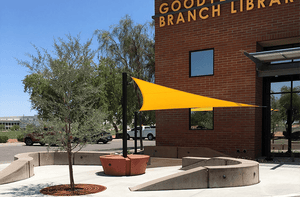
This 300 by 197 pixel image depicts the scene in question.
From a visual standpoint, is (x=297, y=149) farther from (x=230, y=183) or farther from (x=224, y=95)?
(x=230, y=183)

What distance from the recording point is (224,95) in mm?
15805

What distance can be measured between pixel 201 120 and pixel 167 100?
13.3 ft

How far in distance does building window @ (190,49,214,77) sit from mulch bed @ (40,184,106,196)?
9576 millimetres

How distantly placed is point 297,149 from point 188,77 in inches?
253

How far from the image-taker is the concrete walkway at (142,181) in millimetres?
7814

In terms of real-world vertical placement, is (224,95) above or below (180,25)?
below

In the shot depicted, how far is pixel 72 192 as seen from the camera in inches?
319

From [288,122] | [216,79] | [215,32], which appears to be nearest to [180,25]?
[215,32]

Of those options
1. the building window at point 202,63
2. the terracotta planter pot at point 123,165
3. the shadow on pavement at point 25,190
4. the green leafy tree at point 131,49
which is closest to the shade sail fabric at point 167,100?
the terracotta planter pot at point 123,165

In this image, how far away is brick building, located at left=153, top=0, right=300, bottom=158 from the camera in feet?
48.6

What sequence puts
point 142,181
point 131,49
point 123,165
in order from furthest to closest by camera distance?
point 131,49, point 123,165, point 142,181

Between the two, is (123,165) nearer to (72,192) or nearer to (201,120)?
(72,192)

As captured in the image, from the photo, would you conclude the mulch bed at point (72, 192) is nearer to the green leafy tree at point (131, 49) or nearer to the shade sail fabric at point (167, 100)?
the shade sail fabric at point (167, 100)

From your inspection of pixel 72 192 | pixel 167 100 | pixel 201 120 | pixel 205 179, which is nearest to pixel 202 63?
pixel 201 120
